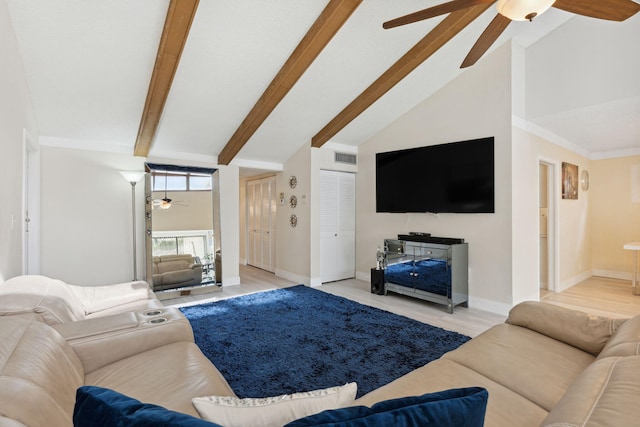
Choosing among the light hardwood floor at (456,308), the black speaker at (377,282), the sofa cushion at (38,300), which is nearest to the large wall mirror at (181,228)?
the light hardwood floor at (456,308)

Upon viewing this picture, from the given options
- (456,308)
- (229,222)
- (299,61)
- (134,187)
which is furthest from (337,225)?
(134,187)

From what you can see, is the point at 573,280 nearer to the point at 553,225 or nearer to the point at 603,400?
the point at 553,225

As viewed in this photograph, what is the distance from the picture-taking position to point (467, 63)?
270 cm

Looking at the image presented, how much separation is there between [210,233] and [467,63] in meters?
4.11

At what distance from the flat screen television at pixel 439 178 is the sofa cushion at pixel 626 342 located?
2463 millimetres

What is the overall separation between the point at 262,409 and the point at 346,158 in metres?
5.08

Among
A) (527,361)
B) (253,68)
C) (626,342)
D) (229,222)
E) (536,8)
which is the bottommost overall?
(527,361)

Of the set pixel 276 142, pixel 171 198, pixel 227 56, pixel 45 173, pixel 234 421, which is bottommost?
pixel 234 421

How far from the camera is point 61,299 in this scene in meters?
1.97

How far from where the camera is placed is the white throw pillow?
77 cm

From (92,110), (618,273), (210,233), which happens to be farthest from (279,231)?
(618,273)

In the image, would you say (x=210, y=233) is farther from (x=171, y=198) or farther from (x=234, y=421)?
(x=234, y=421)

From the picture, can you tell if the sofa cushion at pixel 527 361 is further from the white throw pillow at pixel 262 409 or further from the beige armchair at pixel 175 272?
the beige armchair at pixel 175 272

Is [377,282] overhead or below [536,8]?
below
